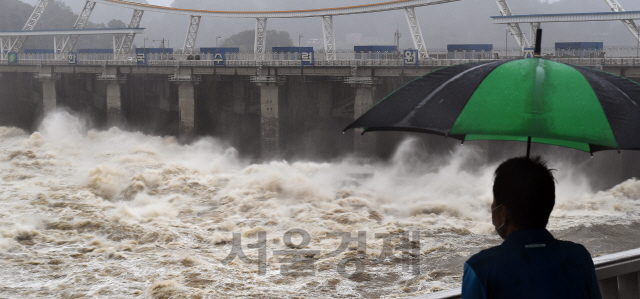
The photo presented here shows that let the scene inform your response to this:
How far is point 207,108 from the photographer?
42719 mm

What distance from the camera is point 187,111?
40.0 meters

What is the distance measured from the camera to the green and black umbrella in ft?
11.2

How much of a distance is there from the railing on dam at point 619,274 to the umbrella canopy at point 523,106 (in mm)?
1250

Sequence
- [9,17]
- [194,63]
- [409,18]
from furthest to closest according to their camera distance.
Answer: [9,17] → [409,18] → [194,63]

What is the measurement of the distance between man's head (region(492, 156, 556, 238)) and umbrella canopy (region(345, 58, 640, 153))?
1.60 ft

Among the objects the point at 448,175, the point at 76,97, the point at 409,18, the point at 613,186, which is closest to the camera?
the point at 613,186

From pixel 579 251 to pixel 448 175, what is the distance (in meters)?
28.1

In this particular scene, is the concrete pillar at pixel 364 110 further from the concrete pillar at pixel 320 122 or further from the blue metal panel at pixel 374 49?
the blue metal panel at pixel 374 49

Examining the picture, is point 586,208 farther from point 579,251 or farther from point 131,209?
point 579,251

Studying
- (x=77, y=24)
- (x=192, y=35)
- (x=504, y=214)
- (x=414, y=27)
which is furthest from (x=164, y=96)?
(x=504, y=214)

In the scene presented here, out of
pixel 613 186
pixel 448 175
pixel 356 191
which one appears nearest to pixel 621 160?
pixel 613 186

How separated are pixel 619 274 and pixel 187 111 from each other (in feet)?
124

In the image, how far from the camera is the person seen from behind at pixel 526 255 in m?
2.65

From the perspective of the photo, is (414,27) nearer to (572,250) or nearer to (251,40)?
(572,250)
